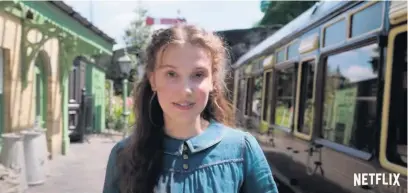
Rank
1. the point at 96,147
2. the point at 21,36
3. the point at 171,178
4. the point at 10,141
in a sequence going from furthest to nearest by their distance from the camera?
the point at 96,147
the point at 21,36
the point at 10,141
the point at 171,178

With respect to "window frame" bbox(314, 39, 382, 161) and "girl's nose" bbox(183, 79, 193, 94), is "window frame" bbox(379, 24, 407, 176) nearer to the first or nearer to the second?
"window frame" bbox(314, 39, 382, 161)

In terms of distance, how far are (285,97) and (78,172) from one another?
4.50 meters

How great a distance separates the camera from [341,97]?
457cm

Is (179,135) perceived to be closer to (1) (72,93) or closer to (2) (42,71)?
(2) (42,71)

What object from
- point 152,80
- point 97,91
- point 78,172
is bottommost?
point 78,172

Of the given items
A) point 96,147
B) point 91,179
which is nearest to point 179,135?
point 91,179

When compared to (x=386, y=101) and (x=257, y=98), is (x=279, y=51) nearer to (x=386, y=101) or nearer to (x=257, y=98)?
(x=257, y=98)

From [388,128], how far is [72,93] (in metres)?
13.1

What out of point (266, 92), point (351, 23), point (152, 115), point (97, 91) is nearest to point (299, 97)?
point (351, 23)

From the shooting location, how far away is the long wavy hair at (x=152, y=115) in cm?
165

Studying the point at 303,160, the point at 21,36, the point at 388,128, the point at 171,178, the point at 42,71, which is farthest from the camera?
the point at 42,71

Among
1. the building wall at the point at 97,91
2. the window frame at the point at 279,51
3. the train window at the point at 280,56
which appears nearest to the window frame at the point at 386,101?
the window frame at the point at 279,51

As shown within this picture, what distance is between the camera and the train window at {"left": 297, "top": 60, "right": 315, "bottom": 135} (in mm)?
5371

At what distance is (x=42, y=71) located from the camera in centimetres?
1082
